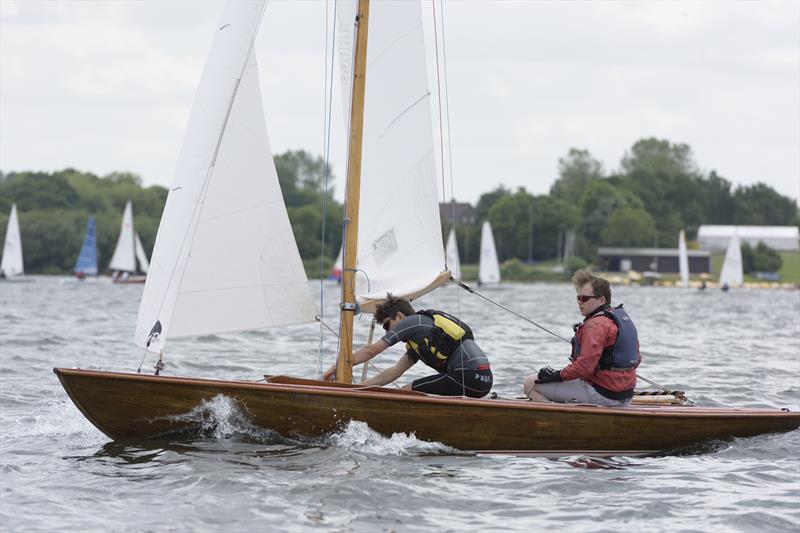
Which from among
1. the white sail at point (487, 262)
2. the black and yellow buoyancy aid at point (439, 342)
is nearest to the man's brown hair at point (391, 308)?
the black and yellow buoyancy aid at point (439, 342)

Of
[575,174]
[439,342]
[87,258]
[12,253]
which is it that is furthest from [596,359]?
[575,174]

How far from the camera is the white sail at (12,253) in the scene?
6091 cm

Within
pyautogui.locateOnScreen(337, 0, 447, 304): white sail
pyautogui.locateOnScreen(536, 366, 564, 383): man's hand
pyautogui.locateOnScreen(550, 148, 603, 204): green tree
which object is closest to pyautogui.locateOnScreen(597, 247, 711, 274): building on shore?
pyautogui.locateOnScreen(550, 148, 603, 204): green tree

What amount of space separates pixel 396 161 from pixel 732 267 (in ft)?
219

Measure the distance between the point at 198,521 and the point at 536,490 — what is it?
7.04 feet

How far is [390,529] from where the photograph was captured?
6.68m

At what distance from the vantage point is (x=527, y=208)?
97.8 metres

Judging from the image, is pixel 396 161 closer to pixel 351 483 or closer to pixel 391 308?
pixel 391 308

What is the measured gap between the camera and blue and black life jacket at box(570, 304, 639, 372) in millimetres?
8578

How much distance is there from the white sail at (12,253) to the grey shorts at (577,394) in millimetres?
55376

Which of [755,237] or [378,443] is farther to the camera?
[755,237]

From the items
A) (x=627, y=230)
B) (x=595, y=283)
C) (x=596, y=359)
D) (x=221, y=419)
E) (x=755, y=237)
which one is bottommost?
(x=221, y=419)

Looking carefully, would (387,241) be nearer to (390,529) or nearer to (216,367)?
(390,529)

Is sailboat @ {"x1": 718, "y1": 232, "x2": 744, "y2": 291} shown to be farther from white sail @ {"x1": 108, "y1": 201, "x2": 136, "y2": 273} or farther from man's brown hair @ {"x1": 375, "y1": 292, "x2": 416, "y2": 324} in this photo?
man's brown hair @ {"x1": 375, "y1": 292, "x2": 416, "y2": 324}
